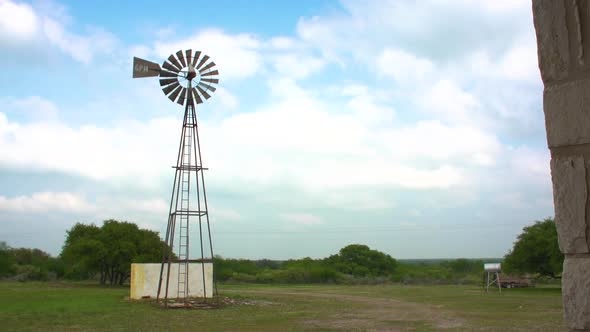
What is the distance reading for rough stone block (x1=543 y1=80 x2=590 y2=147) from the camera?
1.98m

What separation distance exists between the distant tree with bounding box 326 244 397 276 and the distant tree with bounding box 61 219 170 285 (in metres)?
29.2

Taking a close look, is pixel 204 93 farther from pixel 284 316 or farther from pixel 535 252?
pixel 535 252

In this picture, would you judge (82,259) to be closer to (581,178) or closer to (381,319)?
(381,319)

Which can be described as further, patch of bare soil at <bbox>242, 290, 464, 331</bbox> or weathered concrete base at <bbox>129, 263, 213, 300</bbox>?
weathered concrete base at <bbox>129, 263, 213, 300</bbox>

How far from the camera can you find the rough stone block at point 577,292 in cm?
191

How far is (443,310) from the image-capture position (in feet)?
73.2

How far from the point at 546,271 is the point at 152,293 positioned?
23.9 meters

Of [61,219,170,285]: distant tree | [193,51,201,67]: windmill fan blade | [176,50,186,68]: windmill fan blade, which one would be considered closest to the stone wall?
[193,51,201,67]: windmill fan blade

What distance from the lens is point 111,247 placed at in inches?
1506

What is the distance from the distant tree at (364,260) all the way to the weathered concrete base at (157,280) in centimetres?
3694

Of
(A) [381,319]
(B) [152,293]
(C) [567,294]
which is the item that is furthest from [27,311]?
(C) [567,294]

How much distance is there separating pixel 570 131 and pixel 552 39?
0.36 metres

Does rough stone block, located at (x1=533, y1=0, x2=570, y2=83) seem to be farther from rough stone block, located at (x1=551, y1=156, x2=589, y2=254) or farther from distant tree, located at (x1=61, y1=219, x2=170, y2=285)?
distant tree, located at (x1=61, y1=219, x2=170, y2=285)

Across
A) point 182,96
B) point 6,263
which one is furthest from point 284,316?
point 6,263
